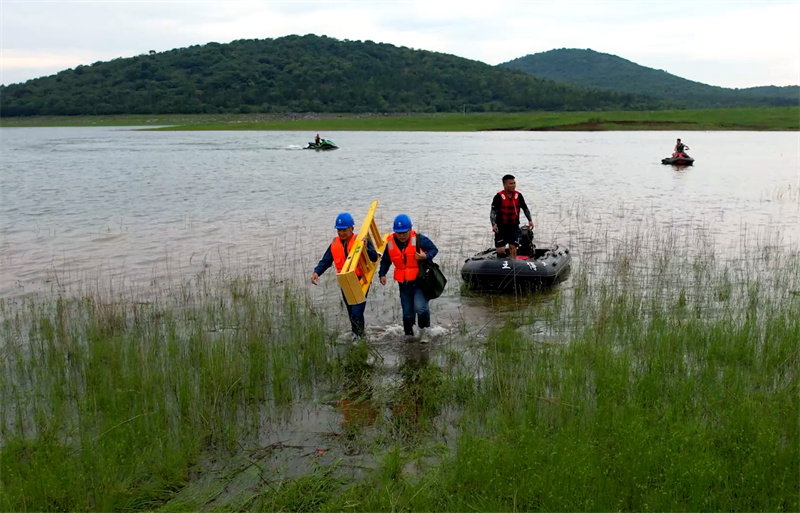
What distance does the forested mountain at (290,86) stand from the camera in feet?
399

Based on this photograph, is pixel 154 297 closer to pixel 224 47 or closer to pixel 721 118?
pixel 721 118

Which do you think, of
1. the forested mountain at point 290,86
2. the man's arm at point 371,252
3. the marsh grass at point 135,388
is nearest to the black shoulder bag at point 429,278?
the man's arm at point 371,252

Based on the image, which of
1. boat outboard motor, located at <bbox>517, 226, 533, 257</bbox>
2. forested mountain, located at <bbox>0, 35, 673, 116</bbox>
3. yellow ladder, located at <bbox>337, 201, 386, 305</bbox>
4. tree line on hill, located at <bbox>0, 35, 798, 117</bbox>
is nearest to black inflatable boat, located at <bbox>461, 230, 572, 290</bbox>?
boat outboard motor, located at <bbox>517, 226, 533, 257</bbox>

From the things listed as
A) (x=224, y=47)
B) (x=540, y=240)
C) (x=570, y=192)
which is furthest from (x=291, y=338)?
(x=224, y=47)

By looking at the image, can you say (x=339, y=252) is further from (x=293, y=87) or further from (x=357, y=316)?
(x=293, y=87)

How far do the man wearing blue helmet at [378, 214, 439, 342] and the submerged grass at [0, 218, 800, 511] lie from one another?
63 centimetres

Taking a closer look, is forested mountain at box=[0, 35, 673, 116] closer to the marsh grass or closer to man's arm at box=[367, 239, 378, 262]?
the marsh grass

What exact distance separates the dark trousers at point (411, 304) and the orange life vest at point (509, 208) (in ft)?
10.4

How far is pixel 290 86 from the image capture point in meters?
134

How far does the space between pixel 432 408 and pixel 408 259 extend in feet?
8.10

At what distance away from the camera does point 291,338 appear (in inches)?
342

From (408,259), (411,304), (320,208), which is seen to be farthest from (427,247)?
(320,208)

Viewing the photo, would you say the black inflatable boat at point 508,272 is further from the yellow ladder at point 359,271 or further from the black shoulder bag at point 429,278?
the black shoulder bag at point 429,278

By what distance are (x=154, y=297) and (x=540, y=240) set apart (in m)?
9.24
